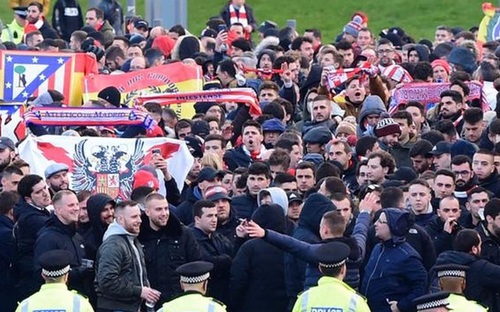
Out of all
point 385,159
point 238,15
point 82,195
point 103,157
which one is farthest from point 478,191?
point 238,15

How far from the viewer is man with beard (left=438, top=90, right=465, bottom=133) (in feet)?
73.2

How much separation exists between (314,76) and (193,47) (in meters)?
3.74

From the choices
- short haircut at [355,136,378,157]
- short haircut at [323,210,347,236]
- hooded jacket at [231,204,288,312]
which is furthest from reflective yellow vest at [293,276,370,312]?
short haircut at [355,136,378,157]

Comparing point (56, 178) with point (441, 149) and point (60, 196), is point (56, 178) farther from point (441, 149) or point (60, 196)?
point (441, 149)

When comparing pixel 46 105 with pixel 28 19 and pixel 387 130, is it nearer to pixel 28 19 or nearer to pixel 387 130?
pixel 387 130

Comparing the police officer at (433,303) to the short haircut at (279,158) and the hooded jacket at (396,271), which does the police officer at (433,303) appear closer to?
the hooded jacket at (396,271)

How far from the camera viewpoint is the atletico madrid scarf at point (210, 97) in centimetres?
2348

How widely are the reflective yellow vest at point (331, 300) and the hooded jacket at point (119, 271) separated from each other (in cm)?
238

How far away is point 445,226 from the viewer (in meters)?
17.6

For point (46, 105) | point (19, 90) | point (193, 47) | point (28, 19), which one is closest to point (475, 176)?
point (46, 105)

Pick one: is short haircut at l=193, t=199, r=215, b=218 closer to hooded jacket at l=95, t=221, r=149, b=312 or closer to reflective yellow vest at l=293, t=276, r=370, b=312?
hooded jacket at l=95, t=221, r=149, b=312

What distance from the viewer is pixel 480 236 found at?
55.8 ft

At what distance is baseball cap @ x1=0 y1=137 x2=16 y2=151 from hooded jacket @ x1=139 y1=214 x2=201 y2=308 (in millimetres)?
3216

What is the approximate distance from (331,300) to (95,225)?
3.61m
